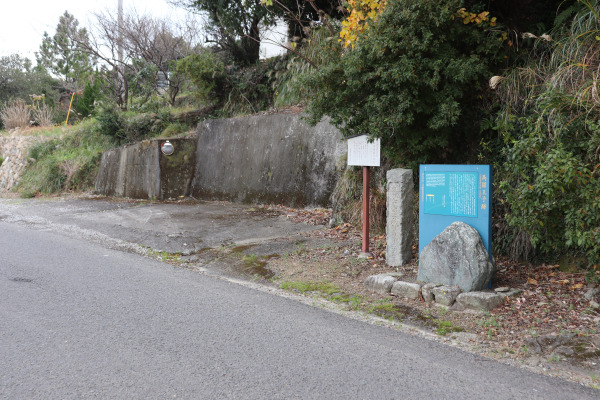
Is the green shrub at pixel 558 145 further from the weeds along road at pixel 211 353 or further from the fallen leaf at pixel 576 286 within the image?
the weeds along road at pixel 211 353

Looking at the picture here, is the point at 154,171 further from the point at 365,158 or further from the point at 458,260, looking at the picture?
the point at 458,260

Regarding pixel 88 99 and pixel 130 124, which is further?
pixel 88 99

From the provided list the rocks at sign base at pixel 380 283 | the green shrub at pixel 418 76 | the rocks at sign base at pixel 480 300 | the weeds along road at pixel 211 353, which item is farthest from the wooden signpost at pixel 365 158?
A: the rocks at sign base at pixel 480 300

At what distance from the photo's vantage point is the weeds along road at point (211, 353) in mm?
3408

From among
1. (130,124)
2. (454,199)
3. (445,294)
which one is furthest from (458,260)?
(130,124)

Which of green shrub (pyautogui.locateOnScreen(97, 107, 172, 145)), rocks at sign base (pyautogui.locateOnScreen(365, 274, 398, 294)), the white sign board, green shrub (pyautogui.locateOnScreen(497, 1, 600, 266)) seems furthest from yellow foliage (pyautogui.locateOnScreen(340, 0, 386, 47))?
green shrub (pyautogui.locateOnScreen(97, 107, 172, 145))

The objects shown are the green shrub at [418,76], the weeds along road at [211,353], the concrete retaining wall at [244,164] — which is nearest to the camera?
the weeds along road at [211,353]

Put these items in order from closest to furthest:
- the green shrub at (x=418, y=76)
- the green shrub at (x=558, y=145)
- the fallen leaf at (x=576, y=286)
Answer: the green shrub at (x=558, y=145), the fallen leaf at (x=576, y=286), the green shrub at (x=418, y=76)

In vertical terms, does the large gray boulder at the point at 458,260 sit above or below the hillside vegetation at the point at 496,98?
below

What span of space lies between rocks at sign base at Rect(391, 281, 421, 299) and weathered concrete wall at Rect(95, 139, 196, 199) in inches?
413

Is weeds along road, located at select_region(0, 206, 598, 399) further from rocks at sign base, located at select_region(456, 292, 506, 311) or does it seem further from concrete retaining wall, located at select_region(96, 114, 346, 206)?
concrete retaining wall, located at select_region(96, 114, 346, 206)

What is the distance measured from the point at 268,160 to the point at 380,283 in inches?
300

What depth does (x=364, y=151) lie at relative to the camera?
739 centimetres

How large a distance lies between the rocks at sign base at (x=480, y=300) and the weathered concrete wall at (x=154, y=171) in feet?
37.1
